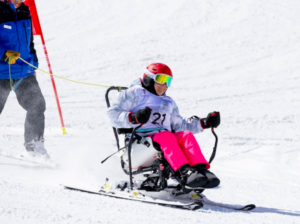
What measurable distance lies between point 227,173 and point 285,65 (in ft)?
27.3

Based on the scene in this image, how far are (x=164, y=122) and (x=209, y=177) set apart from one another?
0.90 meters

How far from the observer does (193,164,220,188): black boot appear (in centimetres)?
365

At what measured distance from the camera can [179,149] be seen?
385 centimetres

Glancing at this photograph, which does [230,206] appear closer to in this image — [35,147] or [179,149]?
[179,149]

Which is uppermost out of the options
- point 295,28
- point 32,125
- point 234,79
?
point 295,28

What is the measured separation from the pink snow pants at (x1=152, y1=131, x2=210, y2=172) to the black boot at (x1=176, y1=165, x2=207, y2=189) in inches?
1.9

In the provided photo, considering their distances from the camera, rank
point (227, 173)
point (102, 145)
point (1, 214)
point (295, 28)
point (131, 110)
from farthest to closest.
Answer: point (295, 28), point (102, 145), point (227, 173), point (131, 110), point (1, 214)

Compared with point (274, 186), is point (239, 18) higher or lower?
higher

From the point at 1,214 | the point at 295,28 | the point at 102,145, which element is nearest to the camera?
the point at 1,214

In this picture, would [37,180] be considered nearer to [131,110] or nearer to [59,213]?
[131,110]

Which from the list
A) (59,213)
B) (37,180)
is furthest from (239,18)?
(59,213)

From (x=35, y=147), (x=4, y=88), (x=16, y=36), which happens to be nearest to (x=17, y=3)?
(x=16, y=36)

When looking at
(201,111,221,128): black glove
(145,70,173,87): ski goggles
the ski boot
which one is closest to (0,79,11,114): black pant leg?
the ski boot

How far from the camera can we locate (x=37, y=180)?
4562mm
